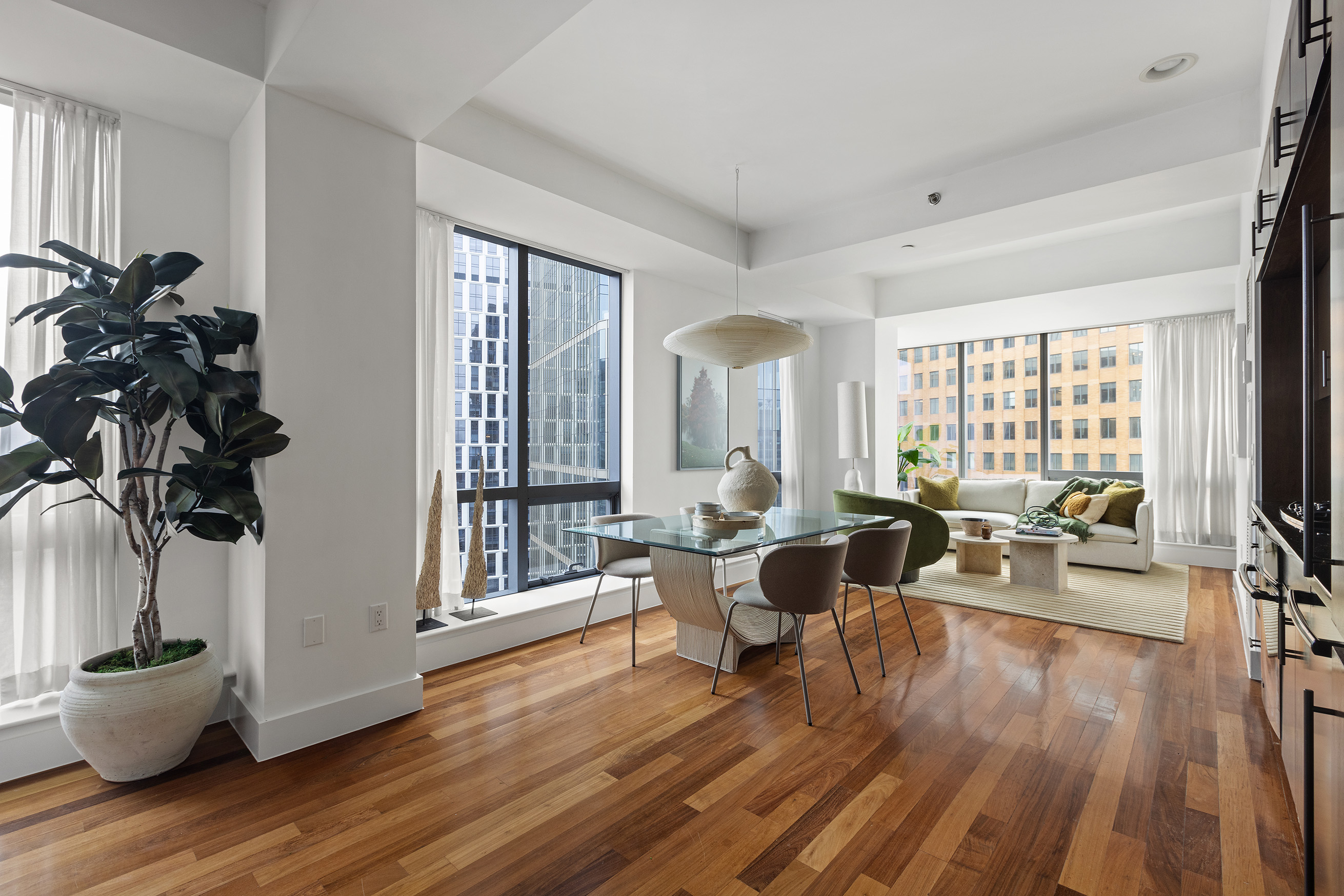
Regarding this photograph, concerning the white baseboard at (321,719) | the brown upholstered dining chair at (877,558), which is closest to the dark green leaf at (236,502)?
the white baseboard at (321,719)

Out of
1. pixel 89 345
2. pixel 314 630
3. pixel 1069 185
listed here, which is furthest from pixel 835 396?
pixel 89 345

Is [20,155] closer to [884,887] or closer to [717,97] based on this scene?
[717,97]

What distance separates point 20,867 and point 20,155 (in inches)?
91.9

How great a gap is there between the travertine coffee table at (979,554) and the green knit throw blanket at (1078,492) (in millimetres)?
474

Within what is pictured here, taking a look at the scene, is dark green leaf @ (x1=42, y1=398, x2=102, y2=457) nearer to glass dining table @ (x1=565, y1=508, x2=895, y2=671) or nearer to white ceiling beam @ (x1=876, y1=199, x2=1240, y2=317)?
glass dining table @ (x1=565, y1=508, x2=895, y2=671)

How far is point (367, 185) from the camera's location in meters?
2.59

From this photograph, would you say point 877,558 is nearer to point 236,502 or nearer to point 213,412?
point 236,502

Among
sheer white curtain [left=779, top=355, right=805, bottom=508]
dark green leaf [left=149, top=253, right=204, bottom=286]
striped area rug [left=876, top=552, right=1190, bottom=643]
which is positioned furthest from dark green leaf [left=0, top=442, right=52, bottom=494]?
sheer white curtain [left=779, top=355, right=805, bottom=508]

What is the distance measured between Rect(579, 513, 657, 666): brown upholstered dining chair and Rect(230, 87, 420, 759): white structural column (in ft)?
3.81

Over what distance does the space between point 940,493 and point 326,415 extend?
250 inches

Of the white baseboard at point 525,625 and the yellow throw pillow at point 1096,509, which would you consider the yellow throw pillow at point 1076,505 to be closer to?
the yellow throw pillow at point 1096,509

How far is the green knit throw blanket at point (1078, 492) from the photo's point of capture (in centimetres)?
577

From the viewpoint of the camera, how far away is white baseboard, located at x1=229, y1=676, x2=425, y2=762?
2.31m

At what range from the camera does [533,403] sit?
13.7 ft
